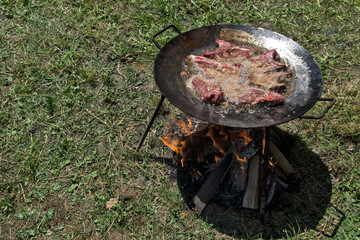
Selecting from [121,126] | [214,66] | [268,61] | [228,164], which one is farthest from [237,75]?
[121,126]

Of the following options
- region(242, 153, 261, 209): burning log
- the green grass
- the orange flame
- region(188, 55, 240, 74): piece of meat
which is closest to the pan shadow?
the green grass

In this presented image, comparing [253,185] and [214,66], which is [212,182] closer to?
[253,185]

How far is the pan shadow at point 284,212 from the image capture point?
3342mm

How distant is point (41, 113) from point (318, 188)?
3.75 metres

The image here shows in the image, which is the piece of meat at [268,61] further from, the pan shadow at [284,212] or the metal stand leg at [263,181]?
the pan shadow at [284,212]

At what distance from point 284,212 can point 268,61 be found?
1.66 metres

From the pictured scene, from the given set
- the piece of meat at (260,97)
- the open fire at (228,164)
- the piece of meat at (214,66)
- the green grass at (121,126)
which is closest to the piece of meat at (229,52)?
the piece of meat at (214,66)

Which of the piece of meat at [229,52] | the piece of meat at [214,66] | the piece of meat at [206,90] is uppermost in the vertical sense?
the piece of meat at [229,52]

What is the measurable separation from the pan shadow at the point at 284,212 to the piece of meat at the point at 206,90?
1.24 m

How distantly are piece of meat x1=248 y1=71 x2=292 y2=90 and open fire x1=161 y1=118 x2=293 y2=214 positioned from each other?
0.66 meters

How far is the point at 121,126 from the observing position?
4340 millimetres

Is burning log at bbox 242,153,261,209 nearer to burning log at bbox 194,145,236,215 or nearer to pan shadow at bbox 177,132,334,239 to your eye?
pan shadow at bbox 177,132,334,239

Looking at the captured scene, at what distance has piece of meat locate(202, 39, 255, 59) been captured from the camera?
3.34 meters

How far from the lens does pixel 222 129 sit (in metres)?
3.64
